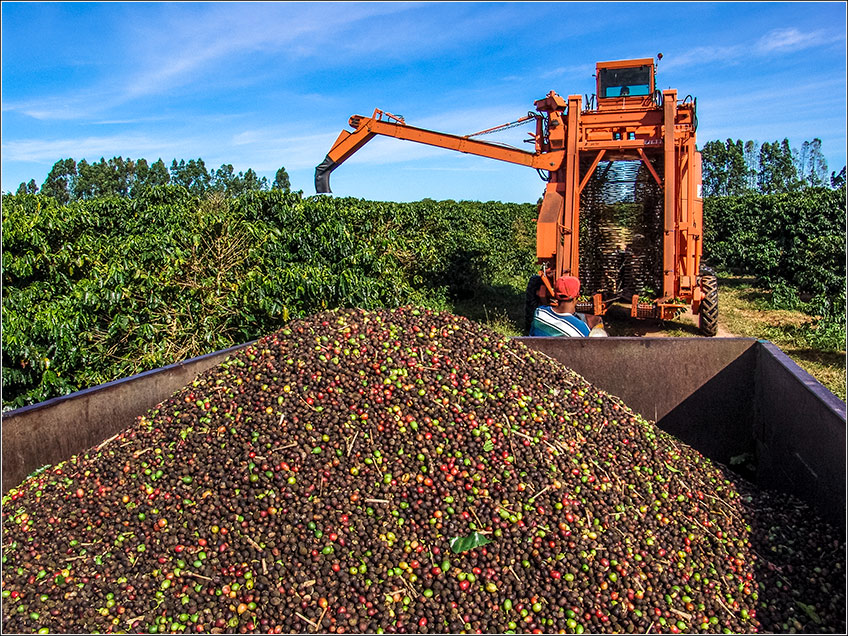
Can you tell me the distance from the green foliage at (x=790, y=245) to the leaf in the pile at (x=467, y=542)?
25.1ft

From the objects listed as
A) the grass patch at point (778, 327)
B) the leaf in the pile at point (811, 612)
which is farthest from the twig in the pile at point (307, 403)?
the grass patch at point (778, 327)

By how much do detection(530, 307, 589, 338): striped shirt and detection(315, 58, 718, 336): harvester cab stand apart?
2.46m

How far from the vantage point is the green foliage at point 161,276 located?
532cm

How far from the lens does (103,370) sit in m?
5.64

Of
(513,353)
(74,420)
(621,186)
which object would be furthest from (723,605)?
(621,186)

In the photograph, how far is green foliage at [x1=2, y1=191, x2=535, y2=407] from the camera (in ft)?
17.4

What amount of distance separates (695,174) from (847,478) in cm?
604

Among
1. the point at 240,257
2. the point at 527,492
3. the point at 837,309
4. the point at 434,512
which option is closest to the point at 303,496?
the point at 434,512

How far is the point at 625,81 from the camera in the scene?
26.2ft

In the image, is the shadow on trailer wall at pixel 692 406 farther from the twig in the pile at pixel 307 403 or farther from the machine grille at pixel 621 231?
the machine grille at pixel 621 231

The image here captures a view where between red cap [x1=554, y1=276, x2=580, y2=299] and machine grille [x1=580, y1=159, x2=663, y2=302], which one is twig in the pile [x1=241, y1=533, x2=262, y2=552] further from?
machine grille [x1=580, y1=159, x2=663, y2=302]

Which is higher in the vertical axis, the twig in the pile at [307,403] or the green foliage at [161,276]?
the green foliage at [161,276]

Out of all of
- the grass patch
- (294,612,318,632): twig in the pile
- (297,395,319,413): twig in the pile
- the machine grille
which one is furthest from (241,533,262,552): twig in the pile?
the machine grille

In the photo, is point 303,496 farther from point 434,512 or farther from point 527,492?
point 527,492
